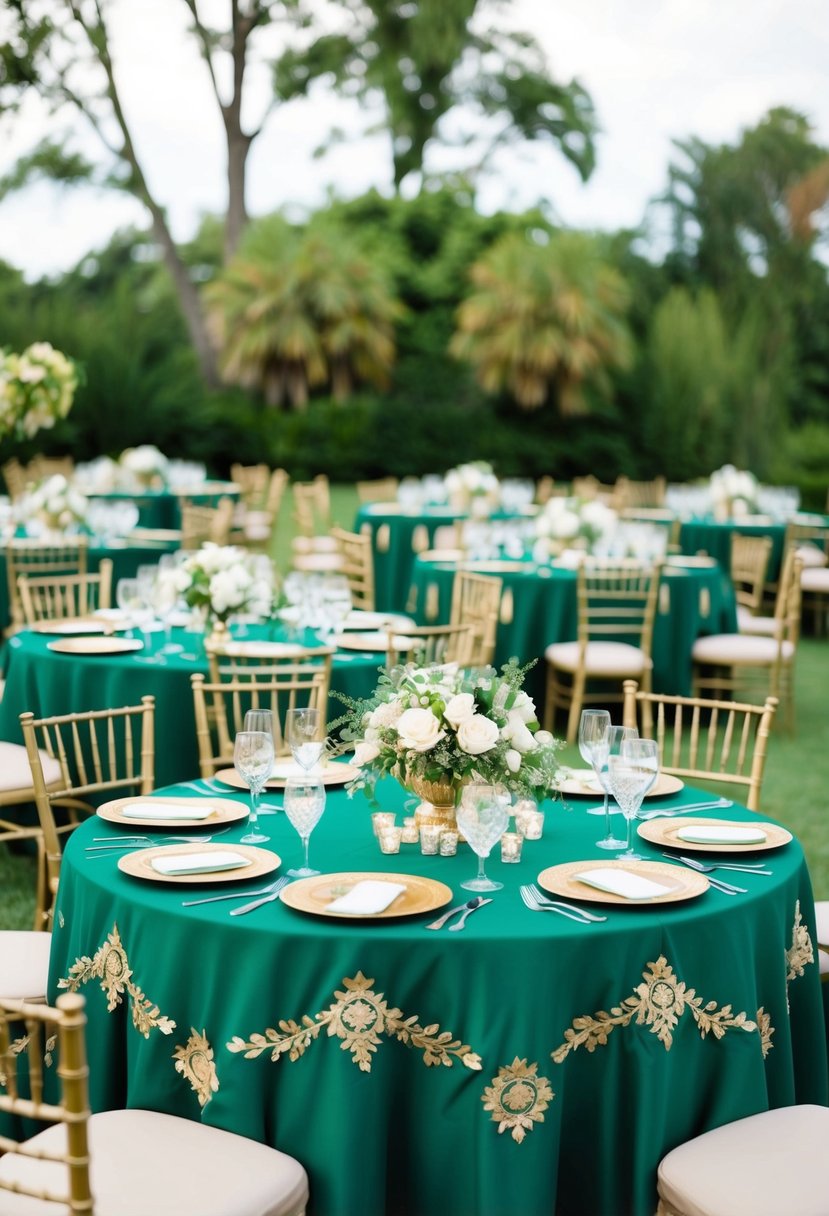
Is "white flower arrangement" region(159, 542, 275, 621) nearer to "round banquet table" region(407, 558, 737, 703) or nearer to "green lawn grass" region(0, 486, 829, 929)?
"green lawn grass" region(0, 486, 829, 929)

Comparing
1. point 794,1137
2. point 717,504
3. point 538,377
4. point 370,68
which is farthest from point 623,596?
point 370,68

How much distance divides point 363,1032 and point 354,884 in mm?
360

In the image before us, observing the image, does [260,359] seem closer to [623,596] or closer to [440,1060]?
[623,596]

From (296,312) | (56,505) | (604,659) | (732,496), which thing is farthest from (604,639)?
(296,312)

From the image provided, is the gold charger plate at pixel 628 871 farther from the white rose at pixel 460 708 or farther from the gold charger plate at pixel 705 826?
the white rose at pixel 460 708

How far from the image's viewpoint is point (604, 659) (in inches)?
313

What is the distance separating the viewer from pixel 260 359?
20734 mm

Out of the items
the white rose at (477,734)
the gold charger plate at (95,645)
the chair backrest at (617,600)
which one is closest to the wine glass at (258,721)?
the white rose at (477,734)

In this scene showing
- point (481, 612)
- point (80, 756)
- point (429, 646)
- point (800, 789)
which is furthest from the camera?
point (800, 789)

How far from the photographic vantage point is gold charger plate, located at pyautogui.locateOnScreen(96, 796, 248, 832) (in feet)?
11.0

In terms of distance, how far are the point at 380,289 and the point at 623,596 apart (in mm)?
13614

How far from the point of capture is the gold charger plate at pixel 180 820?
335cm

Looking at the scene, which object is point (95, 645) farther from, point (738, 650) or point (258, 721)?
point (738, 650)

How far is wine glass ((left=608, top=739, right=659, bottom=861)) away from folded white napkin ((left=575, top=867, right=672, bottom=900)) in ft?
0.59
